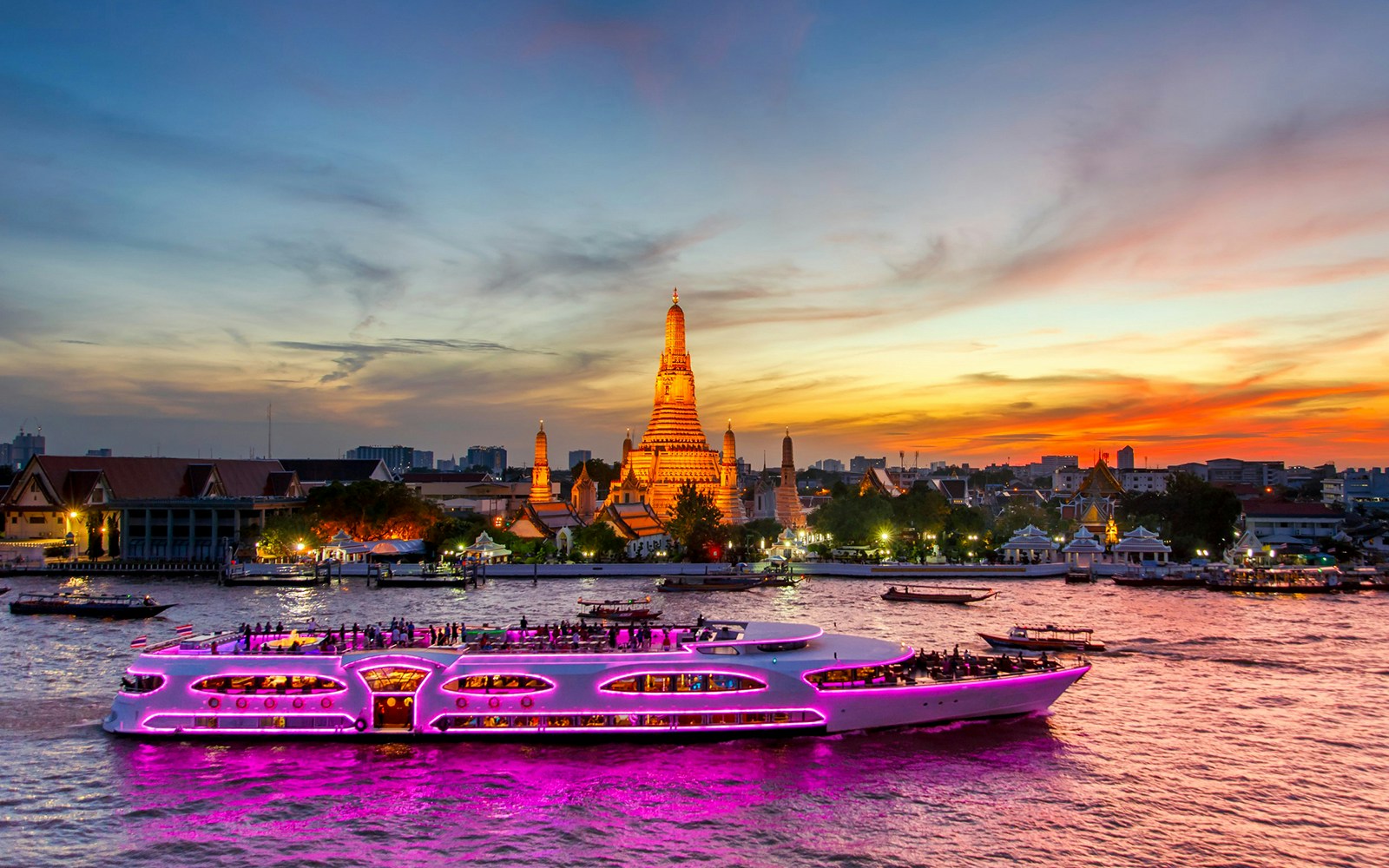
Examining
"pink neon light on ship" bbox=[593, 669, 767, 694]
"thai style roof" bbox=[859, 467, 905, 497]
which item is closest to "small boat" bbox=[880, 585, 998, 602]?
"pink neon light on ship" bbox=[593, 669, 767, 694]

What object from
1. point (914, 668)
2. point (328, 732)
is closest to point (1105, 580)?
point (914, 668)

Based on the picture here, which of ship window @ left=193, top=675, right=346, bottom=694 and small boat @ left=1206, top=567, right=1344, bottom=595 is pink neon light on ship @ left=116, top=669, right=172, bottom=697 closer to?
ship window @ left=193, top=675, right=346, bottom=694

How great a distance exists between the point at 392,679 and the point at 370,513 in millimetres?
53712

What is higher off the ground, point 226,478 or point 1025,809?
point 226,478

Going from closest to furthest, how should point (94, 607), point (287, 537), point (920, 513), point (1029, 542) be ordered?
point (94, 607), point (287, 537), point (1029, 542), point (920, 513)

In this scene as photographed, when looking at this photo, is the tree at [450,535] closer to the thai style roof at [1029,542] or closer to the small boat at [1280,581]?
the thai style roof at [1029,542]

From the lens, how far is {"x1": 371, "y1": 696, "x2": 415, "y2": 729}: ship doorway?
27.0m

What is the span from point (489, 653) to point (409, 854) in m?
8.02

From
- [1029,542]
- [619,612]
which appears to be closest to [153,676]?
[619,612]

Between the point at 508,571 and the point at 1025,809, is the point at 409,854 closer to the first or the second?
the point at 1025,809

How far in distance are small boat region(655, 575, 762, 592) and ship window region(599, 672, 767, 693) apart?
1399 inches

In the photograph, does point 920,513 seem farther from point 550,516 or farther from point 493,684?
point 493,684

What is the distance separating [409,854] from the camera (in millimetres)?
19734

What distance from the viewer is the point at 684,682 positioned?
88.6 ft
